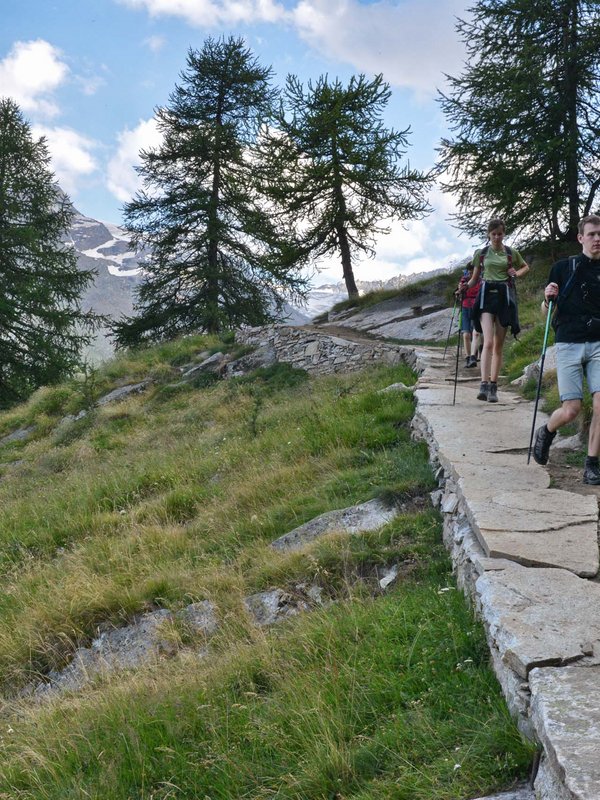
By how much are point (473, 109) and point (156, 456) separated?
14828 millimetres

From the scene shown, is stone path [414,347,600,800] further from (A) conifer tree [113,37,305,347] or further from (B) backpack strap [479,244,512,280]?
(A) conifer tree [113,37,305,347]

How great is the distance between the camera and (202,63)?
23453mm

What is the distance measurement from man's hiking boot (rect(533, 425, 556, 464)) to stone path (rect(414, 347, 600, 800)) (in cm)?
9

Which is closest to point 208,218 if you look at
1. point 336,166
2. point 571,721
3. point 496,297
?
point 336,166

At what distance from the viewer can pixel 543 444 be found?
5.37 meters

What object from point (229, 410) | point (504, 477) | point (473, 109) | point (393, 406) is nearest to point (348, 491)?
point (504, 477)

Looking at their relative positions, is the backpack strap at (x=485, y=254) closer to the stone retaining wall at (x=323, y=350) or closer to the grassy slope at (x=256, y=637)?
the grassy slope at (x=256, y=637)

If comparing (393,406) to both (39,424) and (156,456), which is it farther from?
(39,424)

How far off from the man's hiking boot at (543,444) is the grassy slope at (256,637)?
3.24ft

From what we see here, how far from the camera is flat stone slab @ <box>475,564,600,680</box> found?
2.64m

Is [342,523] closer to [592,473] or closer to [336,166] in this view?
[592,473]

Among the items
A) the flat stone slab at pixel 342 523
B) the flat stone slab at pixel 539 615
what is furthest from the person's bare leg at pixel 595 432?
the flat stone slab at pixel 539 615

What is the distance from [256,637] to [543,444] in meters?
2.98

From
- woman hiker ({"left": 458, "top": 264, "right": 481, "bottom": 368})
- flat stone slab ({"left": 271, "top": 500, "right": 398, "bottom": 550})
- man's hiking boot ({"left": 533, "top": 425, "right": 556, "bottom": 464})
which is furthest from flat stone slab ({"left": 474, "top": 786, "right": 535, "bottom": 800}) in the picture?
woman hiker ({"left": 458, "top": 264, "right": 481, "bottom": 368})
